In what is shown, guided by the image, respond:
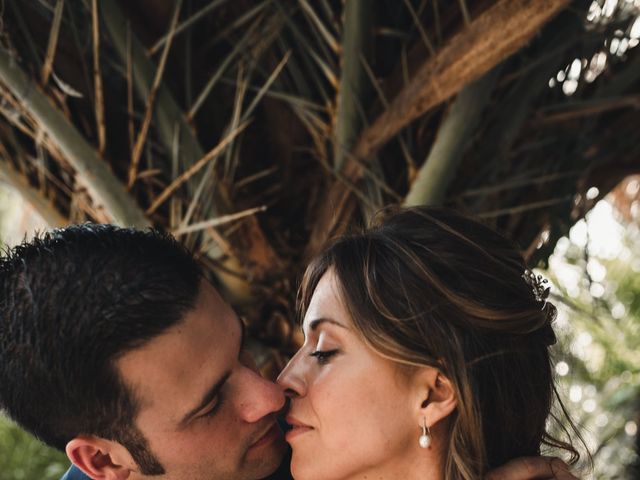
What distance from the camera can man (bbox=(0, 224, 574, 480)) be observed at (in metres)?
1.47

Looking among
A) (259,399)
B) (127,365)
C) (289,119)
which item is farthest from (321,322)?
(289,119)

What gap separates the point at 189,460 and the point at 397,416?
42cm

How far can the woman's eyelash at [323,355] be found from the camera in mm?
1573

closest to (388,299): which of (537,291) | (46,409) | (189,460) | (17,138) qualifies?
(537,291)

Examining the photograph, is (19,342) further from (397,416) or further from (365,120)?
(365,120)

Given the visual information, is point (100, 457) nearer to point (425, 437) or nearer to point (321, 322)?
point (321, 322)

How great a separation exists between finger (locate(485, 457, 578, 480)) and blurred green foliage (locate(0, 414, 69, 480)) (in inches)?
133

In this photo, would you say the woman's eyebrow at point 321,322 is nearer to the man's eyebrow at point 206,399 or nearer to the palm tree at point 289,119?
the man's eyebrow at point 206,399

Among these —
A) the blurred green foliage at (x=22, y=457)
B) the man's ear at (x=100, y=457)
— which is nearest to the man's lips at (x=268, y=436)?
the man's ear at (x=100, y=457)

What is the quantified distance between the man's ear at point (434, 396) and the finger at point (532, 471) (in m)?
0.15

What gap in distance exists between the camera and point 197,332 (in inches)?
59.6

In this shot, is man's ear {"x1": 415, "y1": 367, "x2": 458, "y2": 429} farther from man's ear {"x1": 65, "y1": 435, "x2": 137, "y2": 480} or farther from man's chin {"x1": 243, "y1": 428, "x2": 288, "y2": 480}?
man's ear {"x1": 65, "y1": 435, "x2": 137, "y2": 480}

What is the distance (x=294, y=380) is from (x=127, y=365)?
1.09ft

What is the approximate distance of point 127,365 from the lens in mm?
1475
